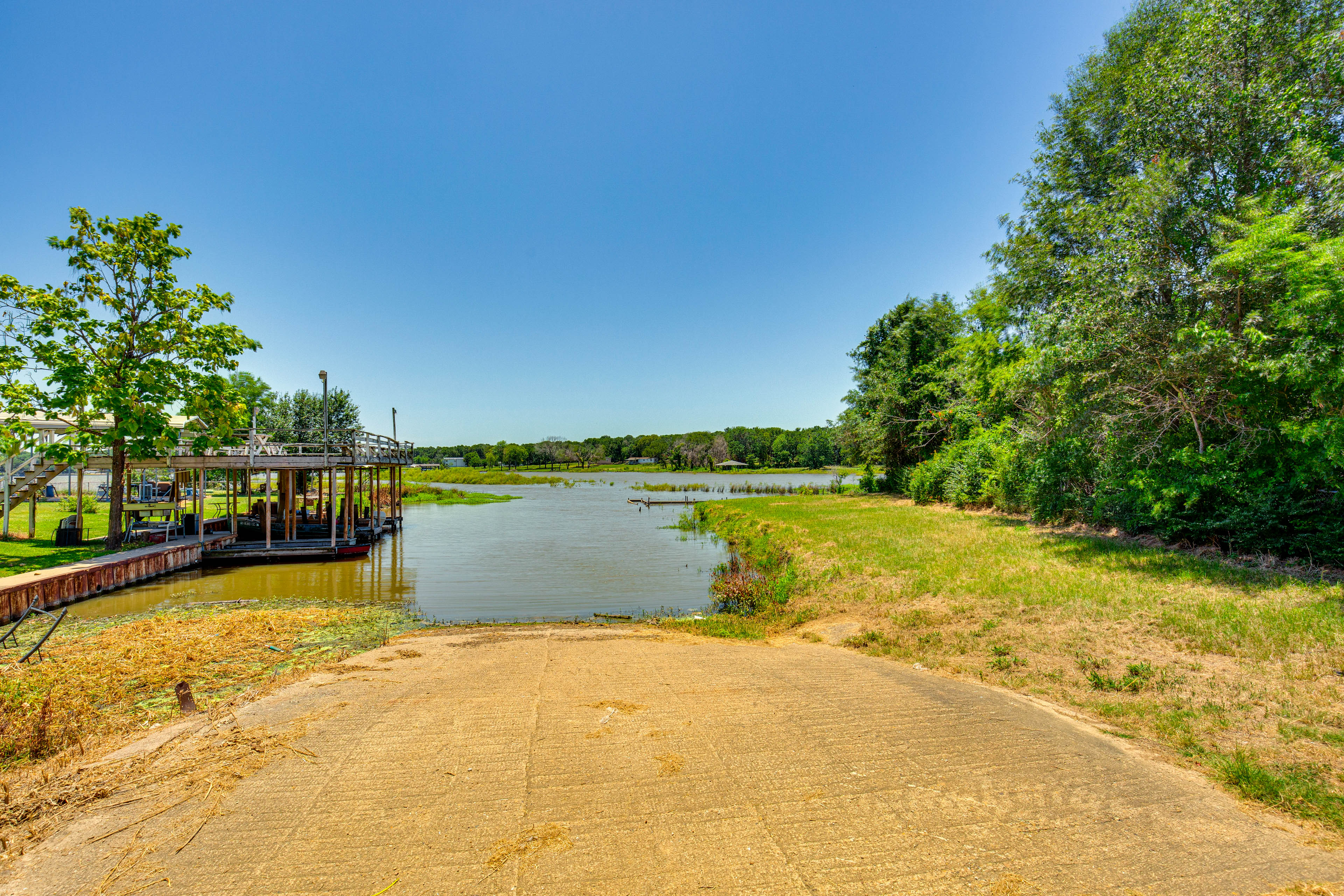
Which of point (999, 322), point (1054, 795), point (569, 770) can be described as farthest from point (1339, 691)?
point (999, 322)

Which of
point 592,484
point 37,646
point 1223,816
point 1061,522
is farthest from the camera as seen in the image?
point 592,484

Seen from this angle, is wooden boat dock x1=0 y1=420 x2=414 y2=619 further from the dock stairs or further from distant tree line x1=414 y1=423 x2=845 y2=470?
distant tree line x1=414 y1=423 x2=845 y2=470

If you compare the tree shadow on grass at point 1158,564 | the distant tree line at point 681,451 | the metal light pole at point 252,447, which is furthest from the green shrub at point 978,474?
the distant tree line at point 681,451

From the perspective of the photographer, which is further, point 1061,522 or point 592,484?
point 592,484

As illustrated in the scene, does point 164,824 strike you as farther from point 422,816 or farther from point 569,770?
point 569,770

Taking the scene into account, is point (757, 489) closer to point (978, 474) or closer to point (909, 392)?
point (909, 392)

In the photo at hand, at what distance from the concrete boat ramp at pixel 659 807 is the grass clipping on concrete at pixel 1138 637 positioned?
2.70 feet

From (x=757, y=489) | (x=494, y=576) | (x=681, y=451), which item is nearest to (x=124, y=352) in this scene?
(x=494, y=576)

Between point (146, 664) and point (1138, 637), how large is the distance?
45.7 ft

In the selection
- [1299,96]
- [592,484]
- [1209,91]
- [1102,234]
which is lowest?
[592,484]

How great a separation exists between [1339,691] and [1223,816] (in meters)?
3.47

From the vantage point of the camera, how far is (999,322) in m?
26.1

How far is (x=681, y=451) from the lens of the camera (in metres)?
129

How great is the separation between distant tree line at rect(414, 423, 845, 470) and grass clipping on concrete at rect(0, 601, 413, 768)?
113 metres
